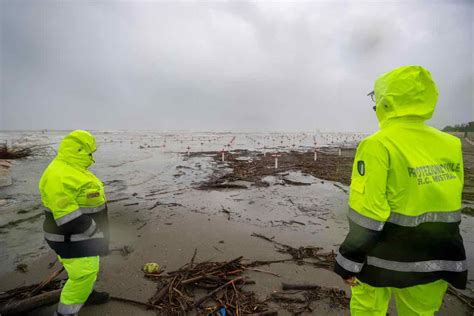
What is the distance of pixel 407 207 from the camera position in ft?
5.57

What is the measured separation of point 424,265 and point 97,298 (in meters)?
3.82

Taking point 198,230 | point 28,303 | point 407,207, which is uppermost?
point 407,207

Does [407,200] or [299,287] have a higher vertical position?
[407,200]

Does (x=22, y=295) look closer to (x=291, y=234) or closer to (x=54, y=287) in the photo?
(x=54, y=287)

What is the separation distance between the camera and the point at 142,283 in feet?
11.9

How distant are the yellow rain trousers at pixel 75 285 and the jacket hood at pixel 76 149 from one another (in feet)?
3.71

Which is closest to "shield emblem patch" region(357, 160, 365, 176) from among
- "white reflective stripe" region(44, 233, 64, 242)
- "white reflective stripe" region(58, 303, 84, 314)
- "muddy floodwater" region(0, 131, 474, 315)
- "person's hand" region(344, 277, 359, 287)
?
"person's hand" region(344, 277, 359, 287)

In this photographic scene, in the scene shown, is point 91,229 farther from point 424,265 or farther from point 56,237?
point 424,265

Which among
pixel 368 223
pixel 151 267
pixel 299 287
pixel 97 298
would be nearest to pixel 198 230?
pixel 151 267

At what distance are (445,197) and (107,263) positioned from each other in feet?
16.2

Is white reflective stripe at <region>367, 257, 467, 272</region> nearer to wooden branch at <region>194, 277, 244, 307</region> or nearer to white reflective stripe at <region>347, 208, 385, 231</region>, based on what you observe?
white reflective stripe at <region>347, 208, 385, 231</region>

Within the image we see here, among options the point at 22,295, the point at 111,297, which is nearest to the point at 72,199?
the point at 111,297

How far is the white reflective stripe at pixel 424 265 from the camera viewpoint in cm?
174

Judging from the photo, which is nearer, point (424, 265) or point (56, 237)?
point (424, 265)
